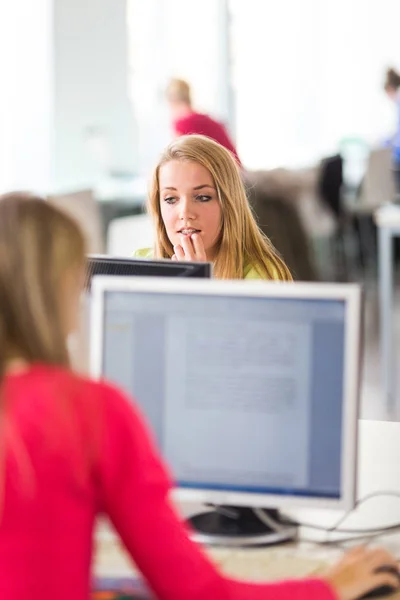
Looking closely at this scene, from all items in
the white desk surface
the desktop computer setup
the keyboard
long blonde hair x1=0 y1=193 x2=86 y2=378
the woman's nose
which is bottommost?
the keyboard

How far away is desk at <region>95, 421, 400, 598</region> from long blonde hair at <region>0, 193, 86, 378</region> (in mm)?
487

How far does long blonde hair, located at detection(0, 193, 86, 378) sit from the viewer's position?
117 centimetres

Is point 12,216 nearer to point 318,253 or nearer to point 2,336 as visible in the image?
point 2,336

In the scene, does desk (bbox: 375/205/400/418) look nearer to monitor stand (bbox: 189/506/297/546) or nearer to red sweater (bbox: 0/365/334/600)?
monitor stand (bbox: 189/506/297/546)

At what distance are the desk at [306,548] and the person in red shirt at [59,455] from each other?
36 centimetres

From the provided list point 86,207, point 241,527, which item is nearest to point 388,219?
point 86,207

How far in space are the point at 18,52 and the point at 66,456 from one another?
17.8 ft

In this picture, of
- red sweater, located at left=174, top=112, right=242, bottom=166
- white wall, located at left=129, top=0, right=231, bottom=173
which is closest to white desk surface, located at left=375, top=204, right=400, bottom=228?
red sweater, located at left=174, top=112, right=242, bottom=166

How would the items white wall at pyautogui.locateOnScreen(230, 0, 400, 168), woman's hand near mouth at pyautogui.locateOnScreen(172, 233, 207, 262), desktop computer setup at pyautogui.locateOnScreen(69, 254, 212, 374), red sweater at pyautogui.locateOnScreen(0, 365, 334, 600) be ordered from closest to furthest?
red sweater at pyautogui.locateOnScreen(0, 365, 334, 600), desktop computer setup at pyautogui.locateOnScreen(69, 254, 212, 374), woman's hand near mouth at pyautogui.locateOnScreen(172, 233, 207, 262), white wall at pyautogui.locateOnScreen(230, 0, 400, 168)

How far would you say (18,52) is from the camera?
629cm

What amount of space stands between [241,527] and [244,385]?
27 centimetres

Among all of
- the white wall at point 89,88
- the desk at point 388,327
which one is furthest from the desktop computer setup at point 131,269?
the white wall at point 89,88

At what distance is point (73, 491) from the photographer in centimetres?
115

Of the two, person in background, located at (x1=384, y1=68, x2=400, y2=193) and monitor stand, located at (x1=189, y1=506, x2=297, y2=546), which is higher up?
person in background, located at (x1=384, y1=68, x2=400, y2=193)
